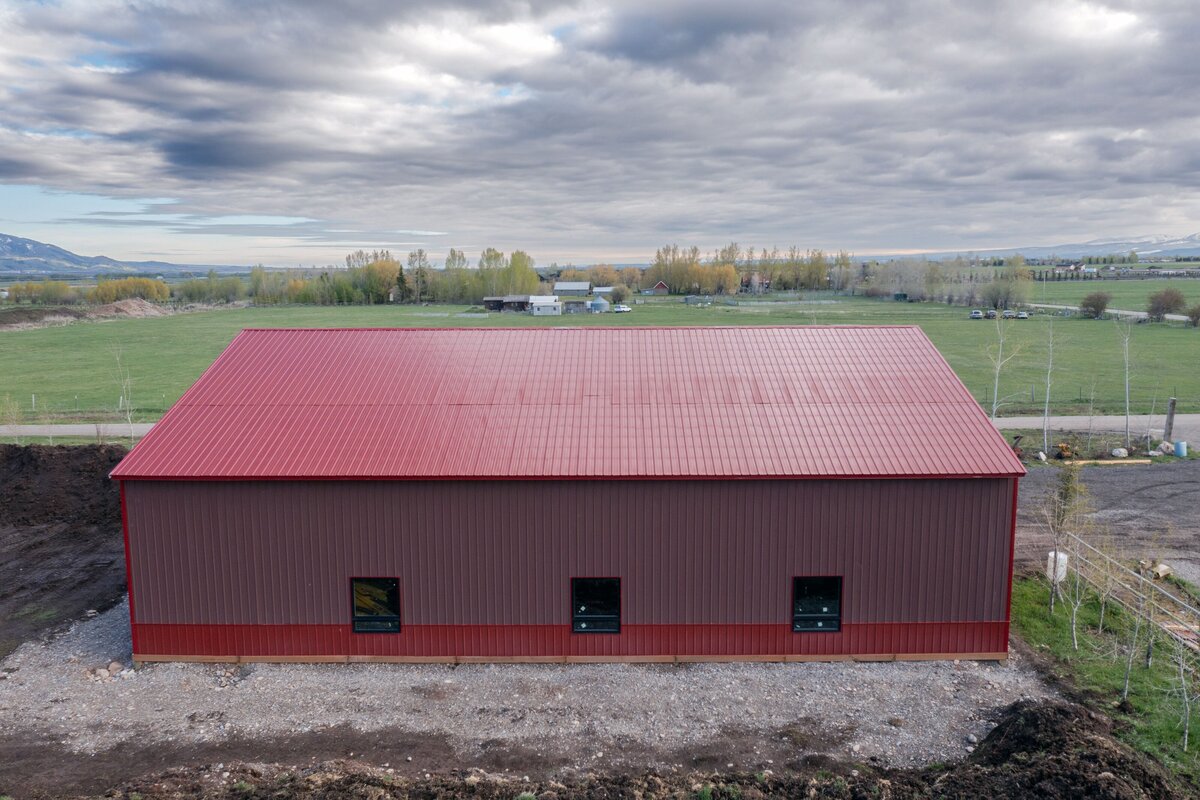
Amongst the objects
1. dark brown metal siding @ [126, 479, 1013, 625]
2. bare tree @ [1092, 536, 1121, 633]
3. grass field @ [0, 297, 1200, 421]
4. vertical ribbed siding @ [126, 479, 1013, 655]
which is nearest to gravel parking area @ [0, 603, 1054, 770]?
vertical ribbed siding @ [126, 479, 1013, 655]

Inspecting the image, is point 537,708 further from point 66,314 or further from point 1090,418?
point 66,314

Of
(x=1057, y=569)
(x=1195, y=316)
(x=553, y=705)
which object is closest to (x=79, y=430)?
(x=553, y=705)

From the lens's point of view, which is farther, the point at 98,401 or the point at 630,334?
the point at 98,401

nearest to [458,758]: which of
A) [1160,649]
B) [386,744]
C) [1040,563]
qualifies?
[386,744]

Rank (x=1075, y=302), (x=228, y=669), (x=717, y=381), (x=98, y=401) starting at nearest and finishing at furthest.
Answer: (x=228, y=669)
(x=717, y=381)
(x=98, y=401)
(x=1075, y=302)

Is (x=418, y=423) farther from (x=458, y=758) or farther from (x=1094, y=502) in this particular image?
(x=1094, y=502)

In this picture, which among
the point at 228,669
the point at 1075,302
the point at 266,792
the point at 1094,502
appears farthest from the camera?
the point at 1075,302
